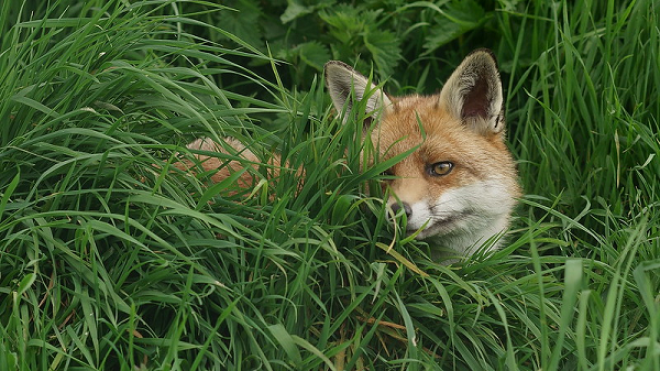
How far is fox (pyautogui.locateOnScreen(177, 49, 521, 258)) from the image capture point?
3.84 meters

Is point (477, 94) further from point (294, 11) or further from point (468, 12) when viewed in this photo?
point (294, 11)

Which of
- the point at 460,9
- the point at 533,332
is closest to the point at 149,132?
the point at 533,332

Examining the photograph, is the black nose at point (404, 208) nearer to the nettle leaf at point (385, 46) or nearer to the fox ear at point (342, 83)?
the fox ear at point (342, 83)

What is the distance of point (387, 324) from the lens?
3.27 metres

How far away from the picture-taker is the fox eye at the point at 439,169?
397cm

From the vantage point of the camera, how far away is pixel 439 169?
13.0 feet

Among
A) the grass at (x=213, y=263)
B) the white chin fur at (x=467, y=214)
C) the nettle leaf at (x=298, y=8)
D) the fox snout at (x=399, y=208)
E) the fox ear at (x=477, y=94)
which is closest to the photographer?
the grass at (x=213, y=263)

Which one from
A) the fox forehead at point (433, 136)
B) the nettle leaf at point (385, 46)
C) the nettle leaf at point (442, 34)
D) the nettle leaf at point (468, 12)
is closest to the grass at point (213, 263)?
the fox forehead at point (433, 136)

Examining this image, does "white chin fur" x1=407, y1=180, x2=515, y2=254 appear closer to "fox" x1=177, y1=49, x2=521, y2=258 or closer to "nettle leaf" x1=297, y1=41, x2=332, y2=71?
"fox" x1=177, y1=49, x2=521, y2=258

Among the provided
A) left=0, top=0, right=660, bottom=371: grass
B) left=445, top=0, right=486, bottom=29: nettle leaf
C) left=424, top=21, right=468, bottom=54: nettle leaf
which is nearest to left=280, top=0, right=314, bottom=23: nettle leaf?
left=424, top=21, right=468, bottom=54: nettle leaf

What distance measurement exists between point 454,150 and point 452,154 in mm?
37

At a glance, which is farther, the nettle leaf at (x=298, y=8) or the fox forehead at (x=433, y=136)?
the nettle leaf at (x=298, y=8)

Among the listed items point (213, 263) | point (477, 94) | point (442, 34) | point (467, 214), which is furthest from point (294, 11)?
point (213, 263)

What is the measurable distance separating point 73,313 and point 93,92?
36.1 inches
